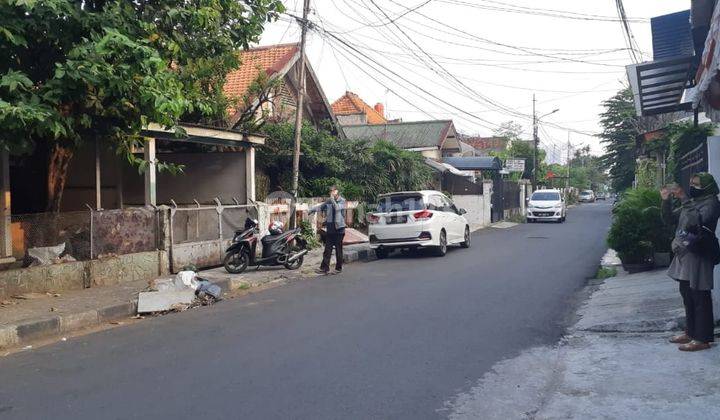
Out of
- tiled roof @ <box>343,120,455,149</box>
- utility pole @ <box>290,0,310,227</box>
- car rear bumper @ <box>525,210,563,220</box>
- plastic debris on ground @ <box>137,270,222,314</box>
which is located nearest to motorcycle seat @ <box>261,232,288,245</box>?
plastic debris on ground @ <box>137,270,222,314</box>

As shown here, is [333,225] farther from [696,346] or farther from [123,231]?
[696,346]

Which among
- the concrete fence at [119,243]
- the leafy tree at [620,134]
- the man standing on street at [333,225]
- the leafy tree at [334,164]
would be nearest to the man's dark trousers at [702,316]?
the man standing on street at [333,225]

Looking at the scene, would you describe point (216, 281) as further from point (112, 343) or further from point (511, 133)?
point (511, 133)

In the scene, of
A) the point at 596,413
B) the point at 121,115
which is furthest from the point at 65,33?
the point at 596,413

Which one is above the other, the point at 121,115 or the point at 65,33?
the point at 65,33

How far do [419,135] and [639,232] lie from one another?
89.9 ft

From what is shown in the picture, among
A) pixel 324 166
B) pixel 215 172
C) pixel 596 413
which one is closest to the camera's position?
pixel 596 413

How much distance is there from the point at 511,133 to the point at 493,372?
66.4 metres

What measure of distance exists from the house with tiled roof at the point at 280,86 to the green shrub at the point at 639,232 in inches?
421

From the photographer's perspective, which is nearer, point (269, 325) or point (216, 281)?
point (269, 325)

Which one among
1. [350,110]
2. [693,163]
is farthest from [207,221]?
[350,110]

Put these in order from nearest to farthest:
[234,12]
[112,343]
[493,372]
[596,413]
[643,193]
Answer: [596,413], [493,372], [112,343], [234,12], [643,193]

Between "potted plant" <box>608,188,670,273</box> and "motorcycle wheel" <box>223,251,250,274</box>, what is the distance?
7.07 metres

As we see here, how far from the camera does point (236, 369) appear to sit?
5.95m
